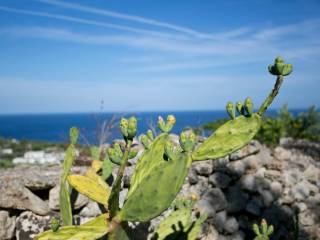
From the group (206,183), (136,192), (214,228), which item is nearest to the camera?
(136,192)

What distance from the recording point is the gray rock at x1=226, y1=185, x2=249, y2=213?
509 centimetres

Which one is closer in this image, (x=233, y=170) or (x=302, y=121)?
(x=233, y=170)

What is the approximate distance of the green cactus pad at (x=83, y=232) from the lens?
2309mm

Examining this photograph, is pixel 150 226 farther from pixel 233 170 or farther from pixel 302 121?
pixel 302 121

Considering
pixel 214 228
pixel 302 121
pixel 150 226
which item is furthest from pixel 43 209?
pixel 302 121

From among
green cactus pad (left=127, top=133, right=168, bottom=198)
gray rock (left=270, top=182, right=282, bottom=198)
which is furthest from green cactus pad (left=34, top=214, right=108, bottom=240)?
gray rock (left=270, top=182, right=282, bottom=198)

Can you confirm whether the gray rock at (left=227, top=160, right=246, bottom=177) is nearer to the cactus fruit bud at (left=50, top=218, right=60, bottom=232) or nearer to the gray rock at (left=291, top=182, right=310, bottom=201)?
the gray rock at (left=291, top=182, right=310, bottom=201)

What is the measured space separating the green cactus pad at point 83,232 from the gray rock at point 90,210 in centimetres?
179

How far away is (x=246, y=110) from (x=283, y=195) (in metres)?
3.57

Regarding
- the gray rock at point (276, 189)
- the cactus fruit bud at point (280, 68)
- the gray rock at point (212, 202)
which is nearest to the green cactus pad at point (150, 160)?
the cactus fruit bud at point (280, 68)

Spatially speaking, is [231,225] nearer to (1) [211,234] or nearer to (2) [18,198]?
(1) [211,234]

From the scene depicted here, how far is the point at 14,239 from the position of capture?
3939 millimetres

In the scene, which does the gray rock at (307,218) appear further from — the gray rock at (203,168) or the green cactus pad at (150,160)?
the green cactus pad at (150,160)

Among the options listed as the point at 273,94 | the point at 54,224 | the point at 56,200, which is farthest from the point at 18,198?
the point at 273,94
